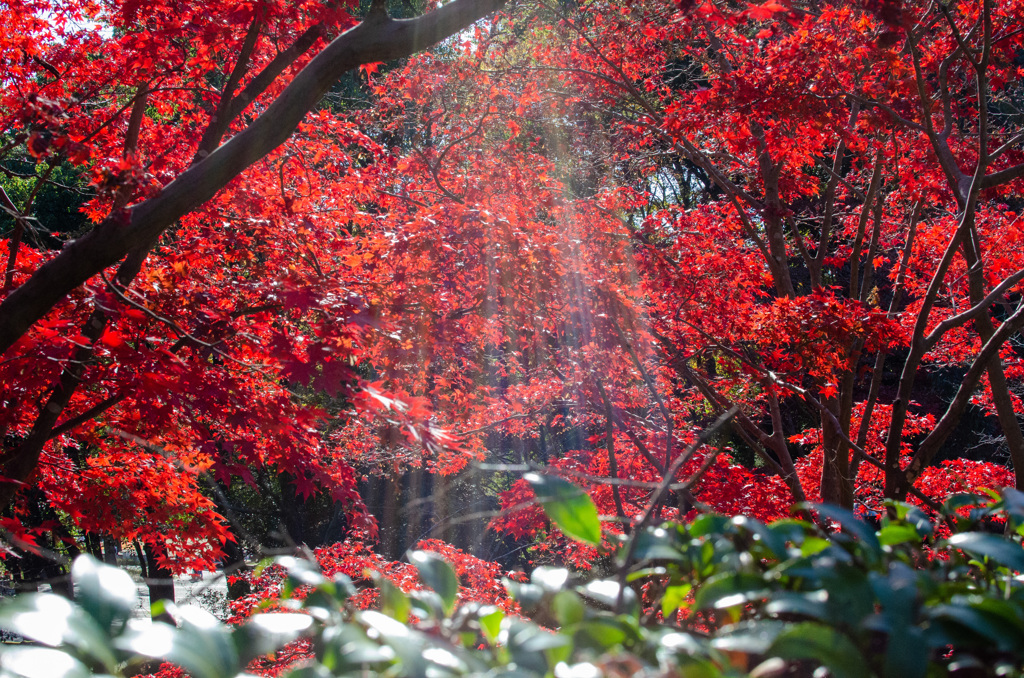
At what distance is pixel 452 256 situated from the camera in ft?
13.0

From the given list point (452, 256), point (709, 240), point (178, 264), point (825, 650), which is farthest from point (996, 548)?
point (709, 240)

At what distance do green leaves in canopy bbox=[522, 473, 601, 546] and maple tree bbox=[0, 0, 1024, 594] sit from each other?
142 cm

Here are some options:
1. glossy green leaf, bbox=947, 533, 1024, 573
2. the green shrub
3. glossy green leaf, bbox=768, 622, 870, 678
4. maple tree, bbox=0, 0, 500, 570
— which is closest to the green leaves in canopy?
the green shrub

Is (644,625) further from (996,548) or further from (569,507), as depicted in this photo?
(996,548)

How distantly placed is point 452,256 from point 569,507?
298 centimetres

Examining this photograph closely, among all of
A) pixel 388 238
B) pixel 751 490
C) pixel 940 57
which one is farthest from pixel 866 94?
pixel 388 238

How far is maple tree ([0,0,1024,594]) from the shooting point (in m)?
3.15

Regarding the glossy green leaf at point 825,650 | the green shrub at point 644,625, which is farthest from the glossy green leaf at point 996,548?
the glossy green leaf at point 825,650

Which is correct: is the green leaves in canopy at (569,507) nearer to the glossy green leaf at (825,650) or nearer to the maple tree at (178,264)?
the glossy green leaf at (825,650)

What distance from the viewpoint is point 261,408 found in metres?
3.90

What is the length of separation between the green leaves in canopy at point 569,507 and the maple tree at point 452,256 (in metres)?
1.42

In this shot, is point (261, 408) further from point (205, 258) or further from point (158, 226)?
point (158, 226)

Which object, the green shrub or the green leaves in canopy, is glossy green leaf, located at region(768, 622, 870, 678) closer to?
the green shrub

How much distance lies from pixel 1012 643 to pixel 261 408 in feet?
12.3
